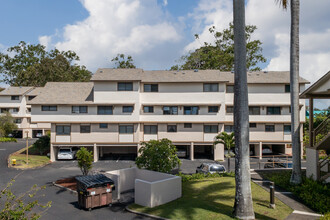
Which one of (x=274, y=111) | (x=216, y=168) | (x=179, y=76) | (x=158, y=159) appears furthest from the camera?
(x=274, y=111)

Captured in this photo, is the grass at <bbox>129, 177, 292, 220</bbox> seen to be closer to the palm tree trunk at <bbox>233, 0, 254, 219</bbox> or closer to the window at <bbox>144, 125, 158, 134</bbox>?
the palm tree trunk at <bbox>233, 0, 254, 219</bbox>

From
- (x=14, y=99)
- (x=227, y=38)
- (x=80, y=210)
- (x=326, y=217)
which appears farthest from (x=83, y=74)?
(x=326, y=217)

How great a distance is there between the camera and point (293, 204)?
590 inches

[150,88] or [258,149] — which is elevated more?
[150,88]

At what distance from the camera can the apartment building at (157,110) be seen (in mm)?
35500

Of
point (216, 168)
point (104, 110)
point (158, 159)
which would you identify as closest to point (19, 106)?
point (104, 110)

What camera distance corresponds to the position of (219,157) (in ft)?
120

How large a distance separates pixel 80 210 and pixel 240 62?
12.4m

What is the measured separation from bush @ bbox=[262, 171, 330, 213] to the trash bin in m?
11.1

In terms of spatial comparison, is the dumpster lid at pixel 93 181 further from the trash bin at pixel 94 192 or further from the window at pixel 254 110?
the window at pixel 254 110

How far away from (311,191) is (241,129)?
21.5 feet

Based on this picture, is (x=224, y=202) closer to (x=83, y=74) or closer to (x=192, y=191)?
(x=192, y=191)

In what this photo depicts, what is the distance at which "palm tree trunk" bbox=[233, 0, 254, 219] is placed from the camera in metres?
13.2

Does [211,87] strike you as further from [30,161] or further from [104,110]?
[30,161]
